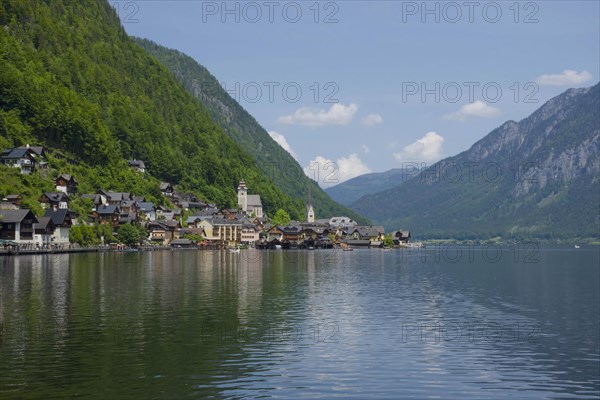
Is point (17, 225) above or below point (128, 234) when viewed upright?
above

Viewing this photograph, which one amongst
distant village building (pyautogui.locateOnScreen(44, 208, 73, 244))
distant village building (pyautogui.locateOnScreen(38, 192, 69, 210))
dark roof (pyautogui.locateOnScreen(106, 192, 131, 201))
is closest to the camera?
distant village building (pyautogui.locateOnScreen(44, 208, 73, 244))

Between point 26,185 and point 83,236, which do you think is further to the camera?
point 83,236

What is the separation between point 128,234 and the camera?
167m

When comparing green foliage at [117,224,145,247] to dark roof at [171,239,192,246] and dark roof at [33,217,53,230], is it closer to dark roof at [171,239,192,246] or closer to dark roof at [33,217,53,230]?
dark roof at [171,239,192,246]

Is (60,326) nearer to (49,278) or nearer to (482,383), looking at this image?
(482,383)

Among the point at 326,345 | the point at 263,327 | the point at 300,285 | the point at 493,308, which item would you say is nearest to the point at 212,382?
the point at 326,345

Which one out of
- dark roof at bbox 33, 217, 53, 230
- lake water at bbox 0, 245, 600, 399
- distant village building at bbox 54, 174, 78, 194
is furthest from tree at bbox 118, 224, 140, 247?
lake water at bbox 0, 245, 600, 399

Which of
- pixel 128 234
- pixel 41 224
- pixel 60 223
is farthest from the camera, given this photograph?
pixel 128 234

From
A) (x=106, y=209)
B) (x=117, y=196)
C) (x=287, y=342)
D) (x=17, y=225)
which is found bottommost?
(x=287, y=342)

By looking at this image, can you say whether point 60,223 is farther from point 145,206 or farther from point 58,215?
point 145,206

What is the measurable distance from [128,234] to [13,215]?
43141mm

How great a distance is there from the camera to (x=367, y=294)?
6662 cm

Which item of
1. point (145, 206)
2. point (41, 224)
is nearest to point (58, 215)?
point (41, 224)

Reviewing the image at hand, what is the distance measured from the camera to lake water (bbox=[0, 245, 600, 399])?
2900cm
